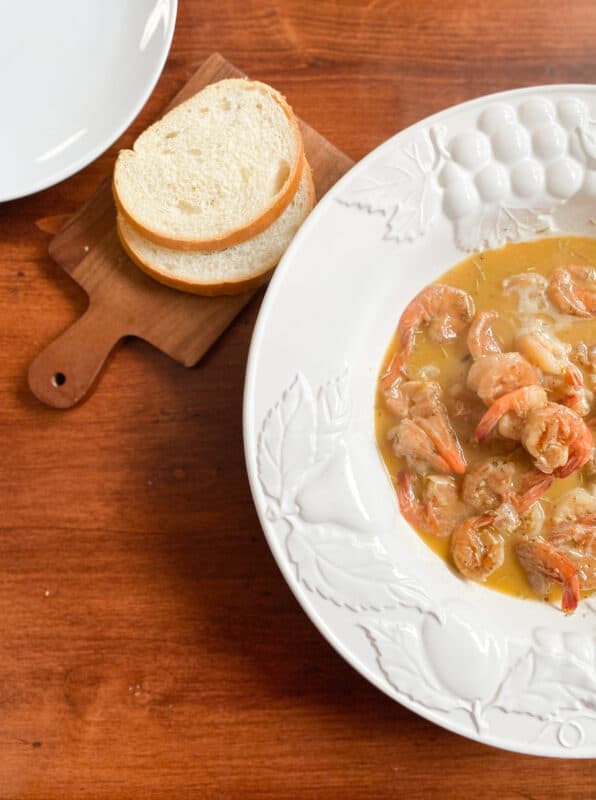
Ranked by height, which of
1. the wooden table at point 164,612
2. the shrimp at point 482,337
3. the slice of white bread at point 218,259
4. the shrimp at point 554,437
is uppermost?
the slice of white bread at point 218,259

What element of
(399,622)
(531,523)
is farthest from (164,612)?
(531,523)

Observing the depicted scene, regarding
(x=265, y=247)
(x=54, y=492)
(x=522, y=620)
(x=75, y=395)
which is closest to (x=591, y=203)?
(x=265, y=247)

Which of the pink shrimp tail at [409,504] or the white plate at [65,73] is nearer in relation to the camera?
the pink shrimp tail at [409,504]

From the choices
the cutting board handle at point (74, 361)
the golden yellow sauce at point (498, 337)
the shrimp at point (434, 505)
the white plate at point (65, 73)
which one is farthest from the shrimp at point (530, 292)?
the white plate at point (65, 73)

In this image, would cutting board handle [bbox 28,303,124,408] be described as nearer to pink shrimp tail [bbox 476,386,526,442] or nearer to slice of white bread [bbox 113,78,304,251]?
slice of white bread [bbox 113,78,304,251]

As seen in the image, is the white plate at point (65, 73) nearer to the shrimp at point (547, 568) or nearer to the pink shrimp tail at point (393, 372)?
the pink shrimp tail at point (393, 372)

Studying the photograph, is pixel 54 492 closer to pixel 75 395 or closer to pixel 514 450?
pixel 75 395
